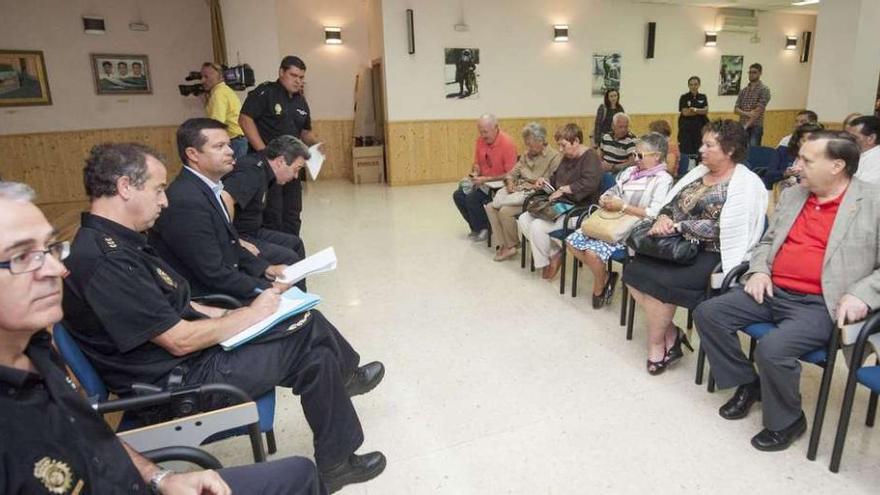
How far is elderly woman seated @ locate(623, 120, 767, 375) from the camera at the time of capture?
2387 millimetres

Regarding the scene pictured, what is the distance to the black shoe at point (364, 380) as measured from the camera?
2.25 metres

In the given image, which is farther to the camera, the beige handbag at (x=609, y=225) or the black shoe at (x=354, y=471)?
the beige handbag at (x=609, y=225)

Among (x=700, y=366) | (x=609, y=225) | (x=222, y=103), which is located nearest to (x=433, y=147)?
(x=222, y=103)

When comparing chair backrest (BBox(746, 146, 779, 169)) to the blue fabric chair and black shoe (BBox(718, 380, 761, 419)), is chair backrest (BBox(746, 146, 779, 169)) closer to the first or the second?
black shoe (BBox(718, 380, 761, 419))

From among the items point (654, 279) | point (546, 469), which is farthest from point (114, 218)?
point (654, 279)

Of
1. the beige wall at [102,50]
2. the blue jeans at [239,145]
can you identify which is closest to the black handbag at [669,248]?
the blue jeans at [239,145]

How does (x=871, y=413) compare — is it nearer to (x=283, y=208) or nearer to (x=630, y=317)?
(x=630, y=317)

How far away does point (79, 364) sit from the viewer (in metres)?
1.43

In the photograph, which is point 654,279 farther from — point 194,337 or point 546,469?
point 194,337

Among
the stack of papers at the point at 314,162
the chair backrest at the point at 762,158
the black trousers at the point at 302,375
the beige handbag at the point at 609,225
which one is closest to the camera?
the black trousers at the point at 302,375

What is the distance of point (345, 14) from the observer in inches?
365

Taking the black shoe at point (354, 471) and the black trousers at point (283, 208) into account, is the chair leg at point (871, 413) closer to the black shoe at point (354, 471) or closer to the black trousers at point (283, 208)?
the black shoe at point (354, 471)

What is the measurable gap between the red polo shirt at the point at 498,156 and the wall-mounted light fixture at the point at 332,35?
5556mm

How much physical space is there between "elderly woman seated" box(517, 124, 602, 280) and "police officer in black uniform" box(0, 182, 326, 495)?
315 centimetres
